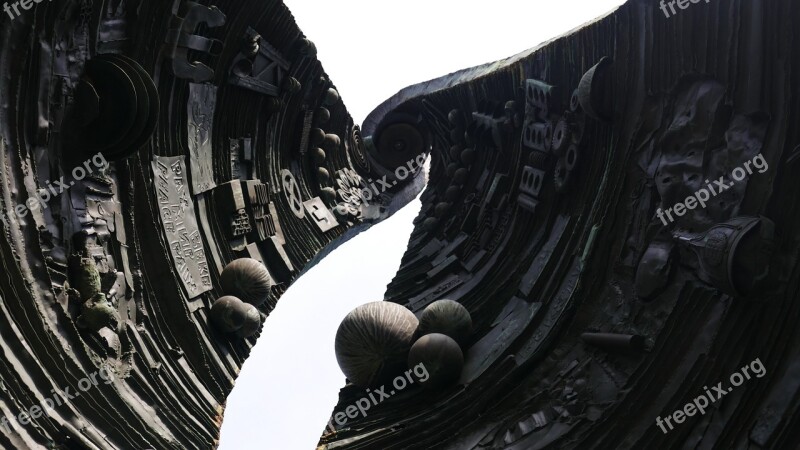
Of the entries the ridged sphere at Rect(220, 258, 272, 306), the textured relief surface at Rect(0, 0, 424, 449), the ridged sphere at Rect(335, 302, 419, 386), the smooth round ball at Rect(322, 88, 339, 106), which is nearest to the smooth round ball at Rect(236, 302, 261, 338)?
the textured relief surface at Rect(0, 0, 424, 449)

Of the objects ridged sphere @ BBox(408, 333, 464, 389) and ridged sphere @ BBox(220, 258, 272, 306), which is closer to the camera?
ridged sphere @ BBox(408, 333, 464, 389)

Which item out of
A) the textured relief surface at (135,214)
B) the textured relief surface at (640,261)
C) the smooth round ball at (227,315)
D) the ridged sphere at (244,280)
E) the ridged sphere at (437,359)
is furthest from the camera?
the ridged sphere at (244,280)

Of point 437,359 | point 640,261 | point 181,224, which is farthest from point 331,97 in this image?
point 640,261

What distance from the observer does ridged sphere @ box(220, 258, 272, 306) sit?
26.4ft

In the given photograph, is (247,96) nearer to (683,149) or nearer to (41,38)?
(41,38)

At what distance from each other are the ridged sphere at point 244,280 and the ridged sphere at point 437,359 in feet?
8.09

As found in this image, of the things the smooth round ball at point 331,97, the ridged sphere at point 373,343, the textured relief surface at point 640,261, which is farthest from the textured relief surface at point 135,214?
the smooth round ball at point 331,97

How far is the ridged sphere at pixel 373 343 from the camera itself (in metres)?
6.76

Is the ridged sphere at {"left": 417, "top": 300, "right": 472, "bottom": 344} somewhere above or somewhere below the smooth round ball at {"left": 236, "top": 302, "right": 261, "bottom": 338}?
below

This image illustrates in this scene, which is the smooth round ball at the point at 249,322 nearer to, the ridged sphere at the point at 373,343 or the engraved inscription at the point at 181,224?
the engraved inscription at the point at 181,224

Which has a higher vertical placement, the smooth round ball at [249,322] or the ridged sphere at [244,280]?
the ridged sphere at [244,280]

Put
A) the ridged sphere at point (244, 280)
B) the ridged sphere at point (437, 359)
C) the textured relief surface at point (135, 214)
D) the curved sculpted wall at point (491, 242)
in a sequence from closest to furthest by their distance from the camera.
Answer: the curved sculpted wall at point (491, 242)
the textured relief surface at point (135, 214)
the ridged sphere at point (437, 359)
the ridged sphere at point (244, 280)

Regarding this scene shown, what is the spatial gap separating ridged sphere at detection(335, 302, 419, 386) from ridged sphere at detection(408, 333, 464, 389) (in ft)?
0.77

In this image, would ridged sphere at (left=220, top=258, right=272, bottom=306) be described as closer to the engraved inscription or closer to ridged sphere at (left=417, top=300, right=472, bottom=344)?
the engraved inscription
